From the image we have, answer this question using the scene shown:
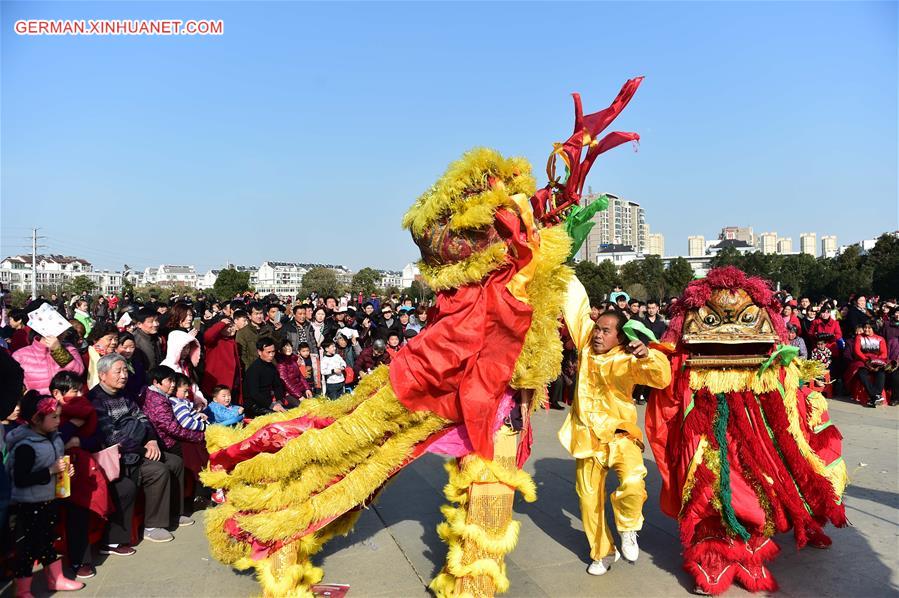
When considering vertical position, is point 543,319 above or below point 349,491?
above

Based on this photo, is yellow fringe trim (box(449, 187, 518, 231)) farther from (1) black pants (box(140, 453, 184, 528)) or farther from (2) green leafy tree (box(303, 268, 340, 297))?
(2) green leafy tree (box(303, 268, 340, 297))

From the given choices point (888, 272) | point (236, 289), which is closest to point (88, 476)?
point (888, 272)

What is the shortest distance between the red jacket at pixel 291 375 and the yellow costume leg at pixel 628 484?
13.1ft


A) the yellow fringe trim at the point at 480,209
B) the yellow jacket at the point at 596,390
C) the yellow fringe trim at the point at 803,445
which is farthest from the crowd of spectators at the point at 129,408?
the yellow fringe trim at the point at 480,209

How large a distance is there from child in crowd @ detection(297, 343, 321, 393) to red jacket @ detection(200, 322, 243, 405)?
1.40m

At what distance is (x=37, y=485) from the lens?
136 inches

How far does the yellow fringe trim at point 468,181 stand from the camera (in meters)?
3.10

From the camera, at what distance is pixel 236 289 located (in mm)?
53875

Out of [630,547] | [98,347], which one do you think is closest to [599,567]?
[630,547]

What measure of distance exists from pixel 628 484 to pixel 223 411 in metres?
3.61

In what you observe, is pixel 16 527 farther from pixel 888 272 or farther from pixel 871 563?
pixel 888 272

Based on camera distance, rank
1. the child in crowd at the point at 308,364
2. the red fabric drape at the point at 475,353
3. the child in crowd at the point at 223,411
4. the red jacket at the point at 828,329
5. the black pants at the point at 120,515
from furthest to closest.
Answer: the red jacket at the point at 828,329
the child in crowd at the point at 308,364
the child in crowd at the point at 223,411
the black pants at the point at 120,515
the red fabric drape at the point at 475,353

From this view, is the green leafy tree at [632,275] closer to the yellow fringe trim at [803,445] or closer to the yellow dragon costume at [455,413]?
the yellow fringe trim at [803,445]

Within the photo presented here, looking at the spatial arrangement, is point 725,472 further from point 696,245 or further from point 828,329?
point 696,245
